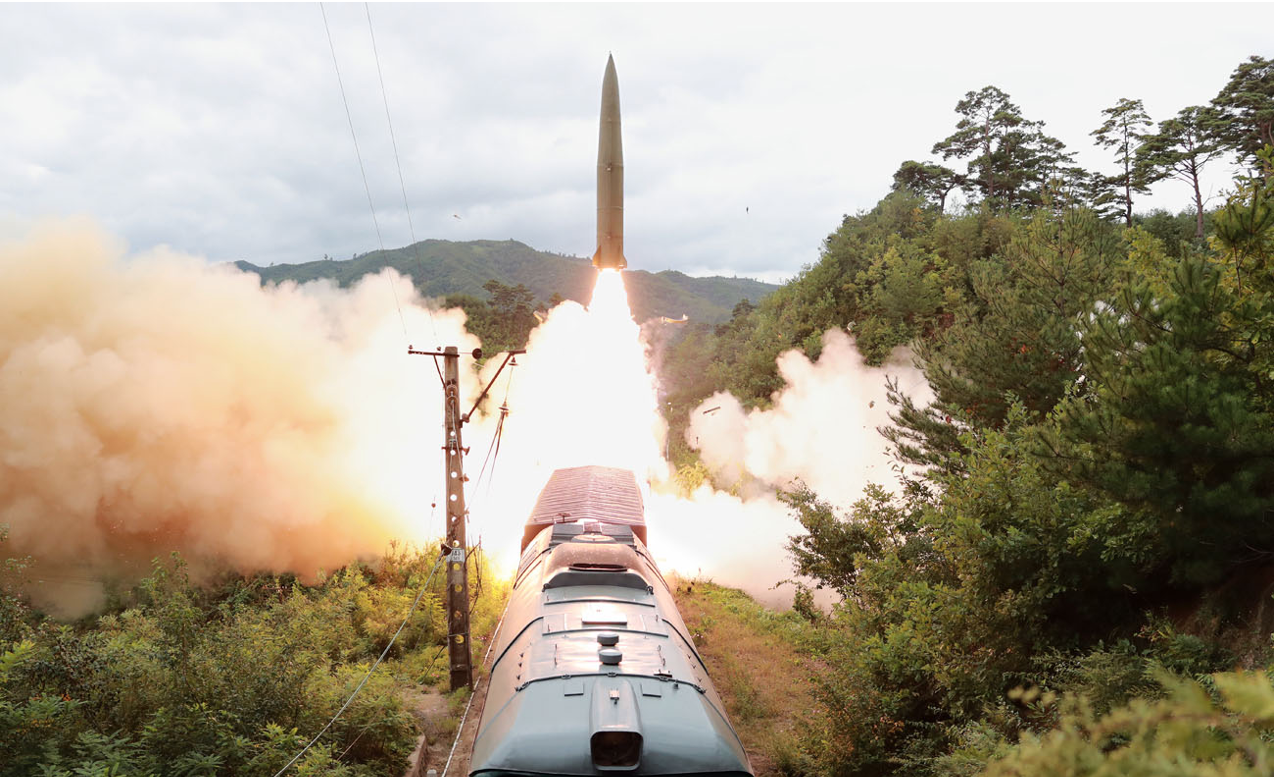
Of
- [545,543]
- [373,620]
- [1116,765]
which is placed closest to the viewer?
[1116,765]

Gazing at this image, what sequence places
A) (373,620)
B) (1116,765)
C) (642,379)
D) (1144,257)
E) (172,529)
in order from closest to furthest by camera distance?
(1116,765)
(1144,257)
(373,620)
(172,529)
(642,379)

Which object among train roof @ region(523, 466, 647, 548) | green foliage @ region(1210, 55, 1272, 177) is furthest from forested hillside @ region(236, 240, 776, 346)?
Result: train roof @ region(523, 466, 647, 548)

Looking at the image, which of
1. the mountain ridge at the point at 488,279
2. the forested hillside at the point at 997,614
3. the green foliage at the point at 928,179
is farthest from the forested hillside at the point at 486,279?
the forested hillside at the point at 997,614

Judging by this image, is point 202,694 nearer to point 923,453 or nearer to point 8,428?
point 8,428

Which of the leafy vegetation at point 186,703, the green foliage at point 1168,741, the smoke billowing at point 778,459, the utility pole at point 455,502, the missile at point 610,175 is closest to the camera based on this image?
the green foliage at point 1168,741

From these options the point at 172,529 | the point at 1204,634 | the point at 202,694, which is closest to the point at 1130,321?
the point at 1204,634

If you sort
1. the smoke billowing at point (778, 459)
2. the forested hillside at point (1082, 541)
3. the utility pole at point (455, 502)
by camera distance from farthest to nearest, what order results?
the smoke billowing at point (778, 459), the utility pole at point (455, 502), the forested hillside at point (1082, 541)

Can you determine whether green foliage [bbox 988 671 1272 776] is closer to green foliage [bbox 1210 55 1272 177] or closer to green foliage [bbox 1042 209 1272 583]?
green foliage [bbox 1042 209 1272 583]

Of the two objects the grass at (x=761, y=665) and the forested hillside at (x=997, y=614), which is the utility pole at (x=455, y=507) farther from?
the grass at (x=761, y=665)
